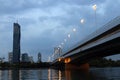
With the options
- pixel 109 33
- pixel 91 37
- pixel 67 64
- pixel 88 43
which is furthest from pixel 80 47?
pixel 67 64

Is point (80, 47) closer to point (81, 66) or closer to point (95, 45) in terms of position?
point (95, 45)

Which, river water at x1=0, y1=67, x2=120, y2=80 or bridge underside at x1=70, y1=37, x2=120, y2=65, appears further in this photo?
river water at x1=0, y1=67, x2=120, y2=80

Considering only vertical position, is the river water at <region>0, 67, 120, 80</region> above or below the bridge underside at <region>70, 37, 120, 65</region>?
below

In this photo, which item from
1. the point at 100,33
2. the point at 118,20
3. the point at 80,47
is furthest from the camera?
the point at 80,47

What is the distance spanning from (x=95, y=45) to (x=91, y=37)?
4116mm

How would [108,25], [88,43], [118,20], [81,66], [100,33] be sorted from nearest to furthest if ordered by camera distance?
[118,20] → [108,25] → [100,33] → [88,43] → [81,66]

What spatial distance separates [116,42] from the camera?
52.1 meters

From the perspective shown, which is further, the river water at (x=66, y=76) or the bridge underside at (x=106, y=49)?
the river water at (x=66, y=76)

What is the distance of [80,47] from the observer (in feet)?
278

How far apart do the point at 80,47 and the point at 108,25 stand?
34261 mm

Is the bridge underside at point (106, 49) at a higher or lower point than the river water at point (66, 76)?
higher

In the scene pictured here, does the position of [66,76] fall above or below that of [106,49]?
below

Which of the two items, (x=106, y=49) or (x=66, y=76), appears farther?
(x=66, y=76)

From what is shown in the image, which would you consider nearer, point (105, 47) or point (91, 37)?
point (105, 47)
